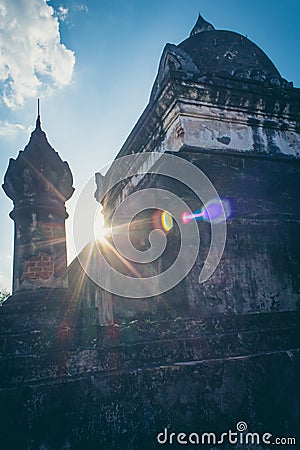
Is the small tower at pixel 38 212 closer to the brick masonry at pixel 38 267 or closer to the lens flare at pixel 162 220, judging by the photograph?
the brick masonry at pixel 38 267

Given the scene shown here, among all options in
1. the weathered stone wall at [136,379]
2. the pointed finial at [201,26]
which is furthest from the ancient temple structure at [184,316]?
the pointed finial at [201,26]

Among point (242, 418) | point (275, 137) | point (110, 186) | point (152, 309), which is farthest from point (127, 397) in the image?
point (110, 186)

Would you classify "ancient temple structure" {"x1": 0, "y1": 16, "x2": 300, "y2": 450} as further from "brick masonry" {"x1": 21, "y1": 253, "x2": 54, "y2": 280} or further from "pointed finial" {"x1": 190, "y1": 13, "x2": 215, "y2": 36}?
"pointed finial" {"x1": 190, "y1": 13, "x2": 215, "y2": 36}

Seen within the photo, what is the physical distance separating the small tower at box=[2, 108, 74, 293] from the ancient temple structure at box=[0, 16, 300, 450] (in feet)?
0.05

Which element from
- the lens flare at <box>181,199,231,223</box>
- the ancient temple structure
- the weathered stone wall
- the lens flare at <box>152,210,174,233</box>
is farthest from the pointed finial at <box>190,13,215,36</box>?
the weathered stone wall

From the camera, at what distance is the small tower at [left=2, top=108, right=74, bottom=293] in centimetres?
364

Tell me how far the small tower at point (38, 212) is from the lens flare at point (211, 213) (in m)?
1.52

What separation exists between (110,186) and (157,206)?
3.68 metres

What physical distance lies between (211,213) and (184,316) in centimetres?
141

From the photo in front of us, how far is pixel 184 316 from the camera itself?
378 cm

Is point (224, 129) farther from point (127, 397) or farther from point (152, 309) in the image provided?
point (127, 397)

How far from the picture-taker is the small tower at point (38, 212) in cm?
364

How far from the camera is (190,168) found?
4.61m

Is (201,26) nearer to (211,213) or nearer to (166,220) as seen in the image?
(211,213)
